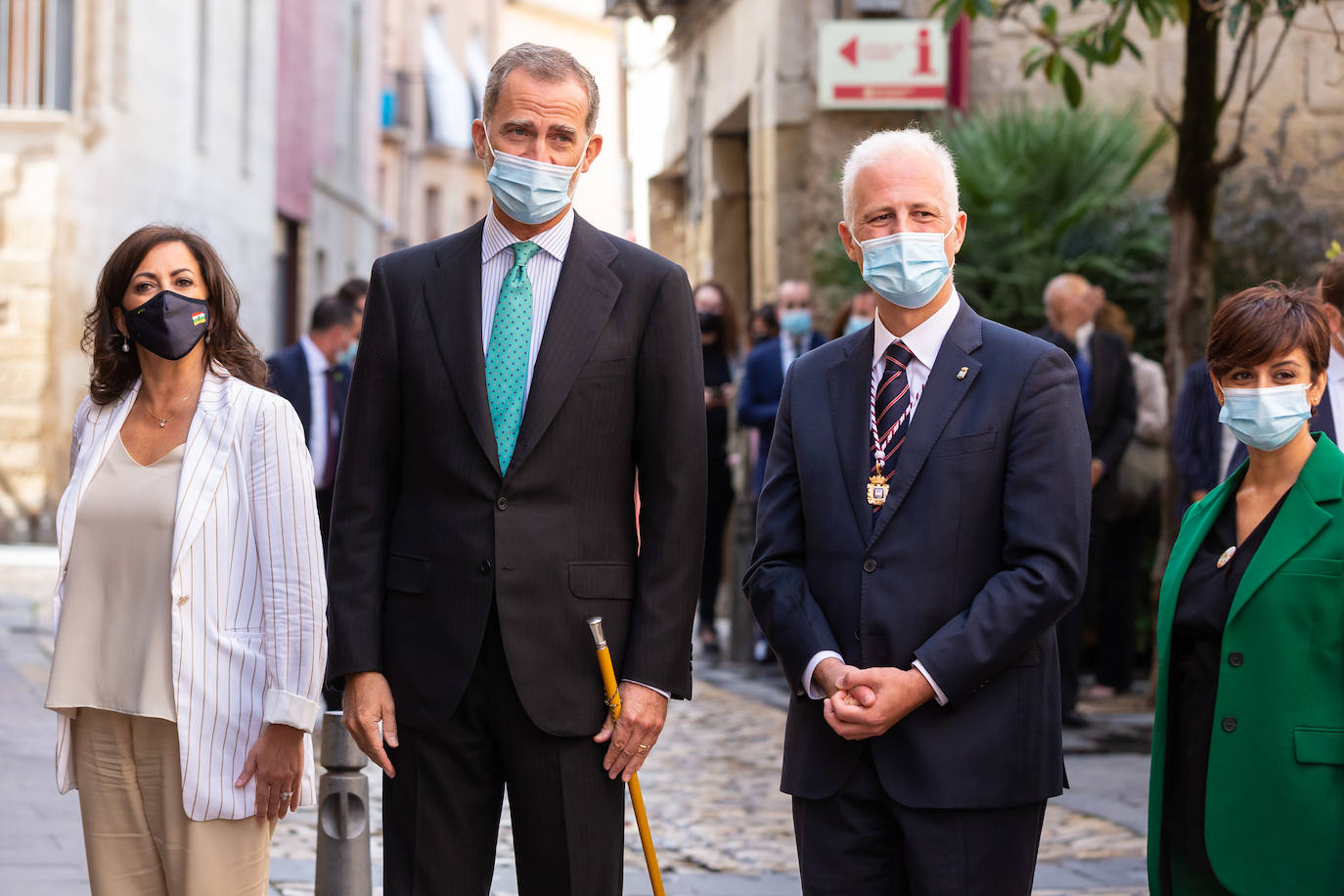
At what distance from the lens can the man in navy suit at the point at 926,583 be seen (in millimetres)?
3697

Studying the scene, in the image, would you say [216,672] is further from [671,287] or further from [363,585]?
[671,287]

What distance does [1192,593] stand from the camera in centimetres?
408

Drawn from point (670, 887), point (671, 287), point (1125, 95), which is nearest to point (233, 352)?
point (671, 287)

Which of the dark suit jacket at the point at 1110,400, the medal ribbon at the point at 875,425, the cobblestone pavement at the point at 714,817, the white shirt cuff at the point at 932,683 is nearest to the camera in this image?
the white shirt cuff at the point at 932,683

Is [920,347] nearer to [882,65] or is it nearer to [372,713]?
[372,713]

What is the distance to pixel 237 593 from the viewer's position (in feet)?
13.3

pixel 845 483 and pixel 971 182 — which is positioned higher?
pixel 971 182

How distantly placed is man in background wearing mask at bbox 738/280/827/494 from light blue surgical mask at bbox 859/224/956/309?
7.63m

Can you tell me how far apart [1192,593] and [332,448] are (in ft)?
21.7

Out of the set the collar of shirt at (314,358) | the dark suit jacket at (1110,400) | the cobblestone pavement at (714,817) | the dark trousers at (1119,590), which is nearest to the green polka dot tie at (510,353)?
the cobblestone pavement at (714,817)

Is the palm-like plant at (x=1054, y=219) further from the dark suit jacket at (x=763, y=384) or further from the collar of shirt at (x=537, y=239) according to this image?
the collar of shirt at (x=537, y=239)

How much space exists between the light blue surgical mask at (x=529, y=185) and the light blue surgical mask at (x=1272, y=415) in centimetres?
141

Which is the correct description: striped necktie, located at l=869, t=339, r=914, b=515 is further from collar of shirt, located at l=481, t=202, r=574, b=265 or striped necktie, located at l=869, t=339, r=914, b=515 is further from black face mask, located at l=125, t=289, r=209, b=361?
black face mask, located at l=125, t=289, r=209, b=361

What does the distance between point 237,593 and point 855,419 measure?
50.2 inches
